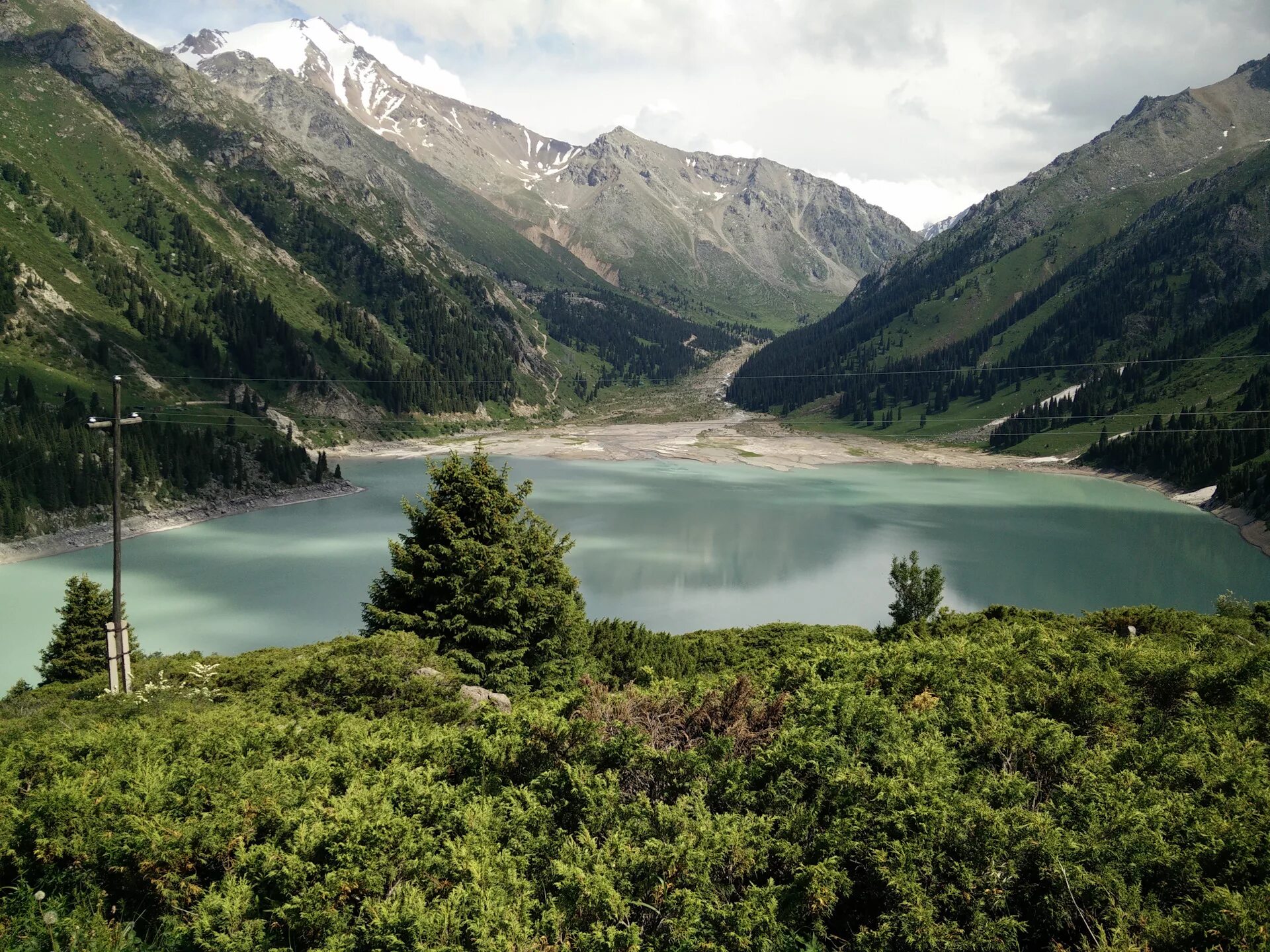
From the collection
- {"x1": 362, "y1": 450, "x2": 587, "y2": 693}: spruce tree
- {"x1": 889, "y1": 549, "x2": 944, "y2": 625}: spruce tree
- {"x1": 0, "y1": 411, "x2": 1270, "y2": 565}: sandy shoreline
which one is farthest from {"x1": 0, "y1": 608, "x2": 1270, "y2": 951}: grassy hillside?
{"x1": 0, "y1": 411, "x2": 1270, "y2": 565}: sandy shoreline

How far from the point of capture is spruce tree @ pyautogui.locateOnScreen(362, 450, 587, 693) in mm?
20172

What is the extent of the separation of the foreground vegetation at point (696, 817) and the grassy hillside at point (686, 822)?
3 cm

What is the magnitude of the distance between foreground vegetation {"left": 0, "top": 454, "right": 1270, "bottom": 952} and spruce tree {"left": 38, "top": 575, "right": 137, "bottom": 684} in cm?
1449

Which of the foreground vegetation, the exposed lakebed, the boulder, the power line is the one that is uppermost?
the power line

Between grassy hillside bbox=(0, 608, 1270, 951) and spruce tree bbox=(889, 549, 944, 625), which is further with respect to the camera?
spruce tree bbox=(889, 549, 944, 625)

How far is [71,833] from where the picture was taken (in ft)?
25.3

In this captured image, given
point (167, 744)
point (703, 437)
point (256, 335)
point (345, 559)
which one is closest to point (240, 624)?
point (345, 559)

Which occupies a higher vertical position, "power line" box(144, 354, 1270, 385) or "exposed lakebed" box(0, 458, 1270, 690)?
"power line" box(144, 354, 1270, 385)

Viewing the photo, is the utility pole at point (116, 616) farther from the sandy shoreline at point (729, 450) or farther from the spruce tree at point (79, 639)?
the sandy shoreline at point (729, 450)

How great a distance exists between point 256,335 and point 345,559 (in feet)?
317

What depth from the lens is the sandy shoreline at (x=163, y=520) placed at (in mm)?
57344

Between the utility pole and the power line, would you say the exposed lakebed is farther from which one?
the power line

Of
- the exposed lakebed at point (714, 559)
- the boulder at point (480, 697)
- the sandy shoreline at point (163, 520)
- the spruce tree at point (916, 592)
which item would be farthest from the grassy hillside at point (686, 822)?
the sandy shoreline at point (163, 520)

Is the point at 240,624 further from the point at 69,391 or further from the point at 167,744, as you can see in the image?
the point at 69,391
